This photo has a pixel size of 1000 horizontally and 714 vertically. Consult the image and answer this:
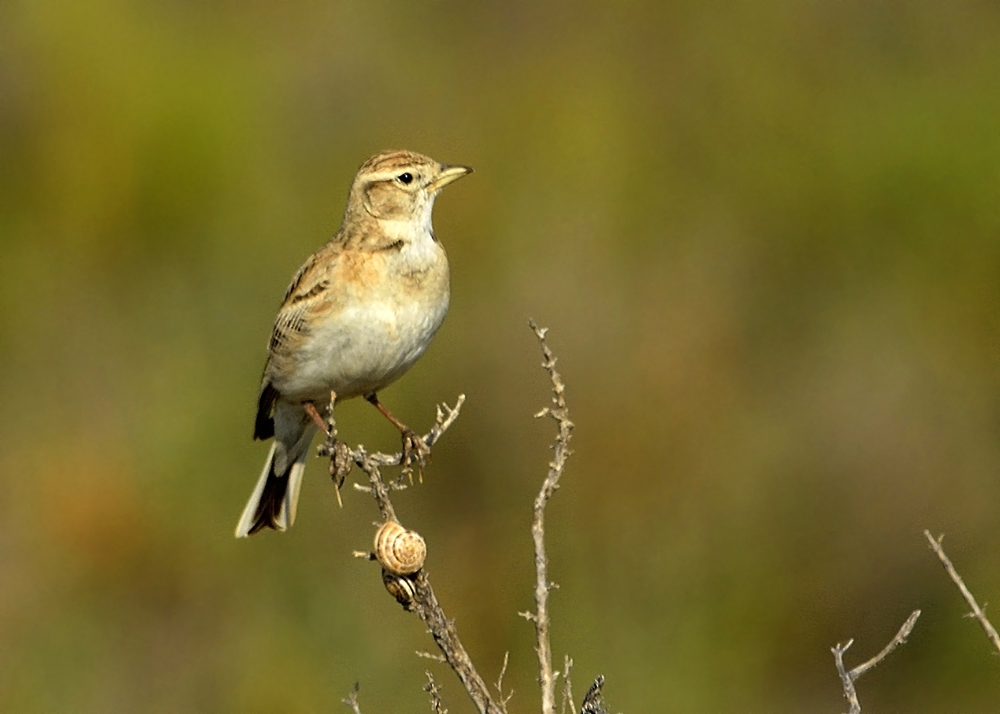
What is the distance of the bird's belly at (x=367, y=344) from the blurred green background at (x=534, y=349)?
70.5 inches

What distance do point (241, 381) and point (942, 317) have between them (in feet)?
14.1

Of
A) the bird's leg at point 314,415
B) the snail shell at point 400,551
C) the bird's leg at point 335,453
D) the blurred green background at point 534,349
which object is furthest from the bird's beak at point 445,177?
the snail shell at point 400,551

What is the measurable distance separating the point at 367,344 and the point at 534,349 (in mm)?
3179

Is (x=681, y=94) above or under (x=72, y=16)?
under

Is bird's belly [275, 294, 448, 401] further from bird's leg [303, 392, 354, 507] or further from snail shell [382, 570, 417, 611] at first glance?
snail shell [382, 570, 417, 611]

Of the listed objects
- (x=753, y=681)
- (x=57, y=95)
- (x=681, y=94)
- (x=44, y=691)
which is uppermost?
(x=57, y=95)

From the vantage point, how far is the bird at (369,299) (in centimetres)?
536

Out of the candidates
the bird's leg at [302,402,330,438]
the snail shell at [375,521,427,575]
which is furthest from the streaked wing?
the snail shell at [375,521,427,575]

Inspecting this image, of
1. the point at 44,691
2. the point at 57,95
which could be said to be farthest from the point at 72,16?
the point at 44,691

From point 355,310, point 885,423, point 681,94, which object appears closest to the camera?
point 355,310

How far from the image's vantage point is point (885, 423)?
29.1 feet

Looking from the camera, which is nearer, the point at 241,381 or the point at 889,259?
the point at 241,381

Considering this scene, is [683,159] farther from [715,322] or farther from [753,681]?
[753,681]

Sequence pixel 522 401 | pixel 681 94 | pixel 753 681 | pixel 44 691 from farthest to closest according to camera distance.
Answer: pixel 681 94 → pixel 522 401 → pixel 753 681 → pixel 44 691
